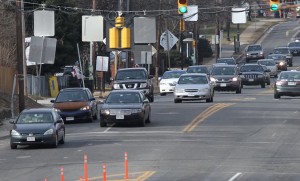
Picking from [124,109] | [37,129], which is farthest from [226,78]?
[37,129]

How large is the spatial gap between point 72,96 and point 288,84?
1449 centimetres

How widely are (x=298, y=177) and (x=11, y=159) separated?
903 centimetres

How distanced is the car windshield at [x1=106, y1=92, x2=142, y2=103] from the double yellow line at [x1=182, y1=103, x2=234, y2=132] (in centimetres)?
222

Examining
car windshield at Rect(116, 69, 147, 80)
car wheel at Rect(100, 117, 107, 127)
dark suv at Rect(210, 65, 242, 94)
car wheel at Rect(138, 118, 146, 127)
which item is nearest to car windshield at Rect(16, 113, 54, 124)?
car wheel at Rect(100, 117, 107, 127)

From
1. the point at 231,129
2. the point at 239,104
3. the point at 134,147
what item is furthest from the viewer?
the point at 239,104

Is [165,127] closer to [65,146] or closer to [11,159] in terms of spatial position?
[65,146]

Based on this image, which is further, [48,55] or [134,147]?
[48,55]

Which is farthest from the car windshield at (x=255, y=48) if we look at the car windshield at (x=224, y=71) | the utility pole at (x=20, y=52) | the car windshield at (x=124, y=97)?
the car windshield at (x=124, y=97)

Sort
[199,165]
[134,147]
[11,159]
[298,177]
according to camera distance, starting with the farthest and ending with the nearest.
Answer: [134,147]
[11,159]
[199,165]
[298,177]

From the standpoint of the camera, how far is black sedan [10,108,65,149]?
29078 millimetres

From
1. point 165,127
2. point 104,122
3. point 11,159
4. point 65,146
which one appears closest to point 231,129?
point 165,127

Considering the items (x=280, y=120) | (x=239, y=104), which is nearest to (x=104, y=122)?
(x=280, y=120)

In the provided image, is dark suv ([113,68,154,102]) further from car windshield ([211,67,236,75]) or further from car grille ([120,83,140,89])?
car windshield ([211,67,236,75])

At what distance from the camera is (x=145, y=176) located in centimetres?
2177
